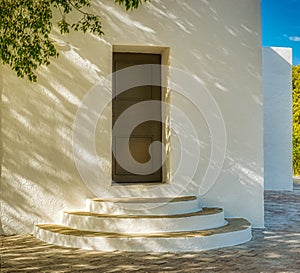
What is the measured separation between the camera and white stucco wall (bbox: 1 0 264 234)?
5914 mm

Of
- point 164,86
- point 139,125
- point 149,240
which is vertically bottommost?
point 149,240

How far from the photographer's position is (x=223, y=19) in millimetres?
6461

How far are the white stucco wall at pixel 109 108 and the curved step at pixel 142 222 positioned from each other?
2.16ft

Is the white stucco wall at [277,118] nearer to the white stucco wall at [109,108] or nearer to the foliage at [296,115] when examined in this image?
the foliage at [296,115]

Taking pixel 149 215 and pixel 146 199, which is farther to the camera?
pixel 146 199

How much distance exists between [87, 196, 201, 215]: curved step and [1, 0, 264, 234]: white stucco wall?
291 mm

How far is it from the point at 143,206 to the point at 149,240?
0.70 meters

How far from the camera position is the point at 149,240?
16.0 ft

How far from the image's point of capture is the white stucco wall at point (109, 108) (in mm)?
5914

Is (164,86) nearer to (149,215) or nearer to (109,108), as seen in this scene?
(109,108)

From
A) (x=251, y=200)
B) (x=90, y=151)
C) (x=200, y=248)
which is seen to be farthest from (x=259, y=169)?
(x=90, y=151)

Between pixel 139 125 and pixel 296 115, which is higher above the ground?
pixel 296 115

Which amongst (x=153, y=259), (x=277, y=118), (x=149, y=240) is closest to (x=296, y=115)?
(x=277, y=118)

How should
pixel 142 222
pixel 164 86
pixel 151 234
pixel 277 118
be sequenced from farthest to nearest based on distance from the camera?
pixel 277 118 → pixel 164 86 → pixel 142 222 → pixel 151 234
